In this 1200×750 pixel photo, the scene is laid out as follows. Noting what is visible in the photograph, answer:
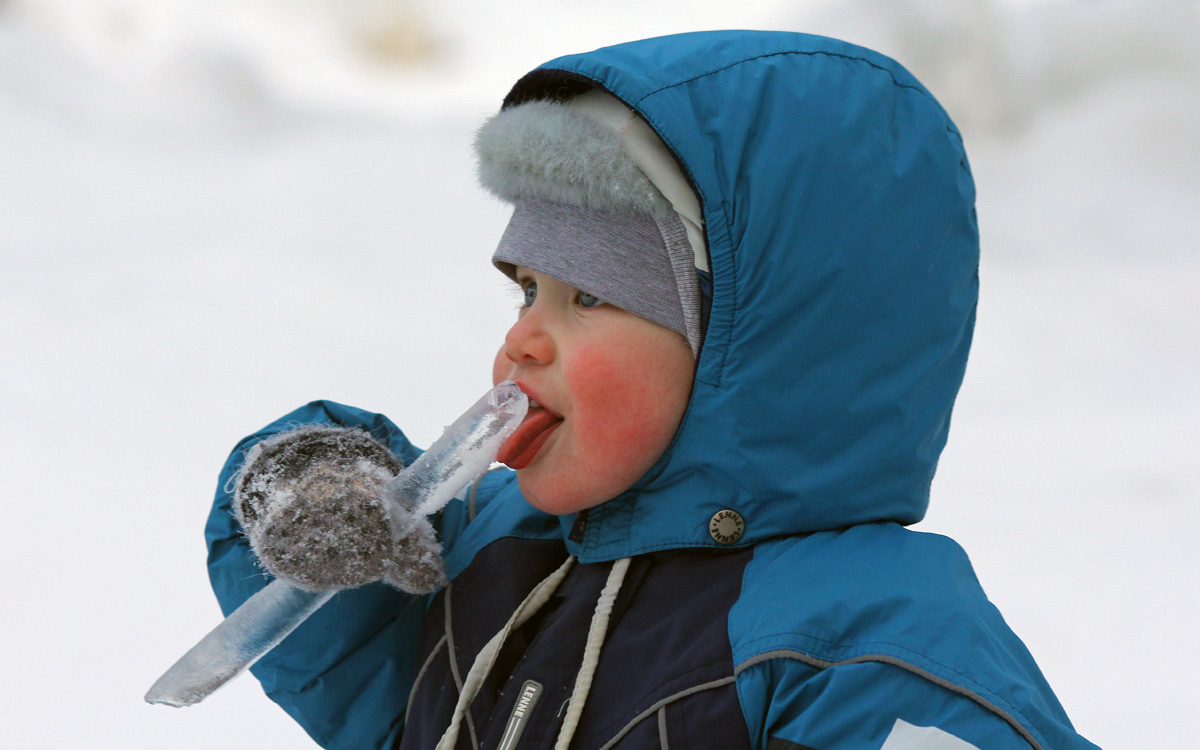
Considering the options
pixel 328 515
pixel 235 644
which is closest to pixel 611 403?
pixel 328 515

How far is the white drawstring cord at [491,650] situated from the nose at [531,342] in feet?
0.71

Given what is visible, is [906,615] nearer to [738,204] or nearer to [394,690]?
[738,204]

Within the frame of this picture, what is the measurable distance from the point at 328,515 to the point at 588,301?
294 mm

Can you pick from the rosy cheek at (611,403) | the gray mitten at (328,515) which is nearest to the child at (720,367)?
the rosy cheek at (611,403)

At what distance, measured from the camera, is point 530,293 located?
102 centimetres

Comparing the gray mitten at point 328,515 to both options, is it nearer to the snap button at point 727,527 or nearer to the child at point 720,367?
the child at point 720,367

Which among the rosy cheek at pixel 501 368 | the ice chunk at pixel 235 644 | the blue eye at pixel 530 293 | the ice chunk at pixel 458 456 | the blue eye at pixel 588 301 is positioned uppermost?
the blue eye at pixel 530 293

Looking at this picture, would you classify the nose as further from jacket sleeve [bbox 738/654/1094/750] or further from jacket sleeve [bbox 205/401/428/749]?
jacket sleeve [bbox 738/654/1094/750]

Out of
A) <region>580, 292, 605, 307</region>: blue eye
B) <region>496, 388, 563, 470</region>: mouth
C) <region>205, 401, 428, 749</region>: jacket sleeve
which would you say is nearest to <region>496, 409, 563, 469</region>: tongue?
<region>496, 388, 563, 470</region>: mouth

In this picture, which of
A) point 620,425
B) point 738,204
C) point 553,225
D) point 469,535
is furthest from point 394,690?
point 738,204

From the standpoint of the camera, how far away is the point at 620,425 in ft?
3.00

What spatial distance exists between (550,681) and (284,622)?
0.24 metres

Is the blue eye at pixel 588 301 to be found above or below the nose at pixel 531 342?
above

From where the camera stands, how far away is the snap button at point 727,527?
0.90 m
